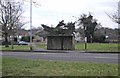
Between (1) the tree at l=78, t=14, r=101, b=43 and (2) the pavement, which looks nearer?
(2) the pavement

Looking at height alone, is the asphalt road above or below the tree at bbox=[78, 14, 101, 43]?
below

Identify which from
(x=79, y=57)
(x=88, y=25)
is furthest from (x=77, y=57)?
(x=88, y=25)

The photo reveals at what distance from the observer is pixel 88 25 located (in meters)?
71.9

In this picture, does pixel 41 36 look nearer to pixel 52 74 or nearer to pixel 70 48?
pixel 70 48

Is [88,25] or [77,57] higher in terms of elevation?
[88,25]

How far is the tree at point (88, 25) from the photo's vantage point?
67000mm

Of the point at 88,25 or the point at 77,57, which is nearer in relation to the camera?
the point at 77,57

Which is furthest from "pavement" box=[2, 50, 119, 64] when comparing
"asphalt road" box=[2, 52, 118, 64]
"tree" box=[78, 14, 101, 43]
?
"tree" box=[78, 14, 101, 43]

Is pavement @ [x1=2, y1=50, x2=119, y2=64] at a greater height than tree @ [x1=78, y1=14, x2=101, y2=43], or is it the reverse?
tree @ [x1=78, y1=14, x2=101, y2=43]

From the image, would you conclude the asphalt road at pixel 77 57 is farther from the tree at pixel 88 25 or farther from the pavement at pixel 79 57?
the tree at pixel 88 25

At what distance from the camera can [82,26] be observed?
226ft

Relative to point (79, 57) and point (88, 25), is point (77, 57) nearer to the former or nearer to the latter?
point (79, 57)

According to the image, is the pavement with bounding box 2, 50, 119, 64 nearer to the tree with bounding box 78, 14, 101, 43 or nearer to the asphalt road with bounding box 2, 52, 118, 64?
the asphalt road with bounding box 2, 52, 118, 64

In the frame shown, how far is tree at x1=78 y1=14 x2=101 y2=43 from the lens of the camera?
67.0 m
